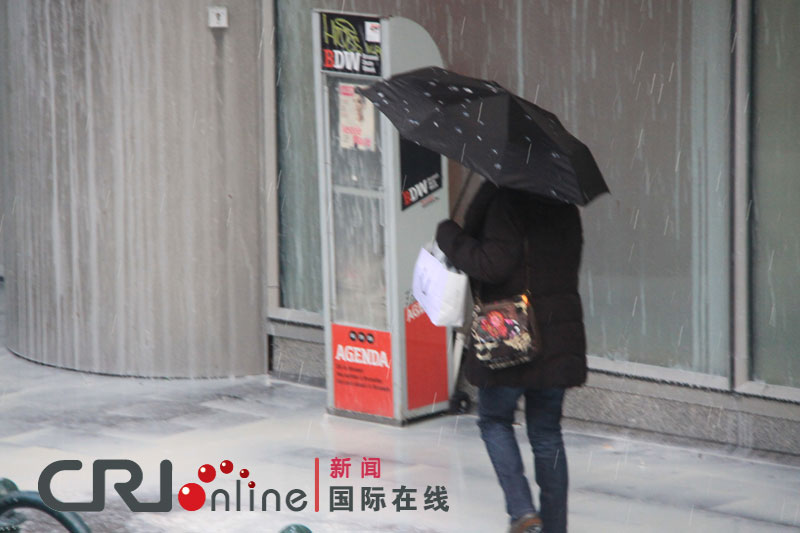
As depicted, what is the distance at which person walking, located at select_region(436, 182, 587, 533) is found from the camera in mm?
4883

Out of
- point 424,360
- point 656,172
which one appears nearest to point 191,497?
point 424,360

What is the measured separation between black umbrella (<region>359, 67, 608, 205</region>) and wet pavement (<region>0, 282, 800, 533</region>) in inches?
65.5

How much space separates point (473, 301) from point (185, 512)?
1.76m

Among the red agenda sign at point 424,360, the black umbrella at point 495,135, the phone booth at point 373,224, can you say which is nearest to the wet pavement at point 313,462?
the red agenda sign at point 424,360

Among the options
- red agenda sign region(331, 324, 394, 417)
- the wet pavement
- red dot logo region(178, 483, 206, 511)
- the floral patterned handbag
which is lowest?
the wet pavement

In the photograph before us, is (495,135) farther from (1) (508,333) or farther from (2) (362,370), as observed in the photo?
(2) (362,370)

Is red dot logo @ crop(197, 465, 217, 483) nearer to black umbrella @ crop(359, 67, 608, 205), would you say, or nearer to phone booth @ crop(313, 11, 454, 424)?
phone booth @ crop(313, 11, 454, 424)

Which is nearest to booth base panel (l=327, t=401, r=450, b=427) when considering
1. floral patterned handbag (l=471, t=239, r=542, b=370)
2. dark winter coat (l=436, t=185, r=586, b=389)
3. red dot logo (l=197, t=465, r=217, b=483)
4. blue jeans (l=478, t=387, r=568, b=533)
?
red dot logo (l=197, t=465, r=217, b=483)

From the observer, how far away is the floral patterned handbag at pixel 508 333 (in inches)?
190

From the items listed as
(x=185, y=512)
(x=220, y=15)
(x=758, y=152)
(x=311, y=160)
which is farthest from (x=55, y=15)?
(x=758, y=152)

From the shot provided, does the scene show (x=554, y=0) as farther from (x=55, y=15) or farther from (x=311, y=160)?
(x=55, y=15)

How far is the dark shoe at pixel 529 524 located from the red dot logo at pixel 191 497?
168cm

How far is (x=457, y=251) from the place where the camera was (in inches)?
195

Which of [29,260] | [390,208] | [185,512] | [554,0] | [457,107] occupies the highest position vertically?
[554,0]
